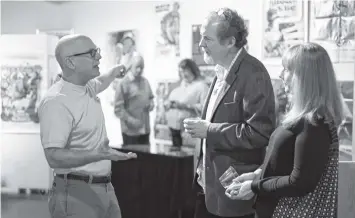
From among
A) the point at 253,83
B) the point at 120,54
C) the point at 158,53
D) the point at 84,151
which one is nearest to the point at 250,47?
the point at 158,53

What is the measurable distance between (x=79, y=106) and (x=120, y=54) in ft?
10.8

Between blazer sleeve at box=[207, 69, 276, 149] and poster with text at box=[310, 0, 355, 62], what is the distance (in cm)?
169

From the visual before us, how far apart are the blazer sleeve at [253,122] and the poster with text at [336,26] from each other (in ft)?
5.53

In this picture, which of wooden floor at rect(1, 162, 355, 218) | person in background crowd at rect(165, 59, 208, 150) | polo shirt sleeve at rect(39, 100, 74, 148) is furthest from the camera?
person in background crowd at rect(165, 59, 208, 150)

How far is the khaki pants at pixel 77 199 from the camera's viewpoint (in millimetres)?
1977

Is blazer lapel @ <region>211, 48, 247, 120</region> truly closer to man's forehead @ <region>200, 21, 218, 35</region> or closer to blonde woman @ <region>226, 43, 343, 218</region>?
man's forehead @ <region>200, 21, 218, 35</region>

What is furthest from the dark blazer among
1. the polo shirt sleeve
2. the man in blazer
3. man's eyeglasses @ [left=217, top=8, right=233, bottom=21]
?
the polo shirt sleeve

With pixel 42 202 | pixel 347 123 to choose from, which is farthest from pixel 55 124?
pixel 42 202

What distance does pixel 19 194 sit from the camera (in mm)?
4883

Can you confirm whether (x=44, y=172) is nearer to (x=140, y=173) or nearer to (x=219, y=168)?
(x=140, y=173)

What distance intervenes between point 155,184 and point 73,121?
1.78m

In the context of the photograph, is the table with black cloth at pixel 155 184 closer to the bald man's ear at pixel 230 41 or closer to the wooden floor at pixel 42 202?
the wooden floor at pixel 42 202

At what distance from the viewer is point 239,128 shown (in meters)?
1.97

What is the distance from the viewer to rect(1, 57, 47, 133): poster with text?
4.46 meters
